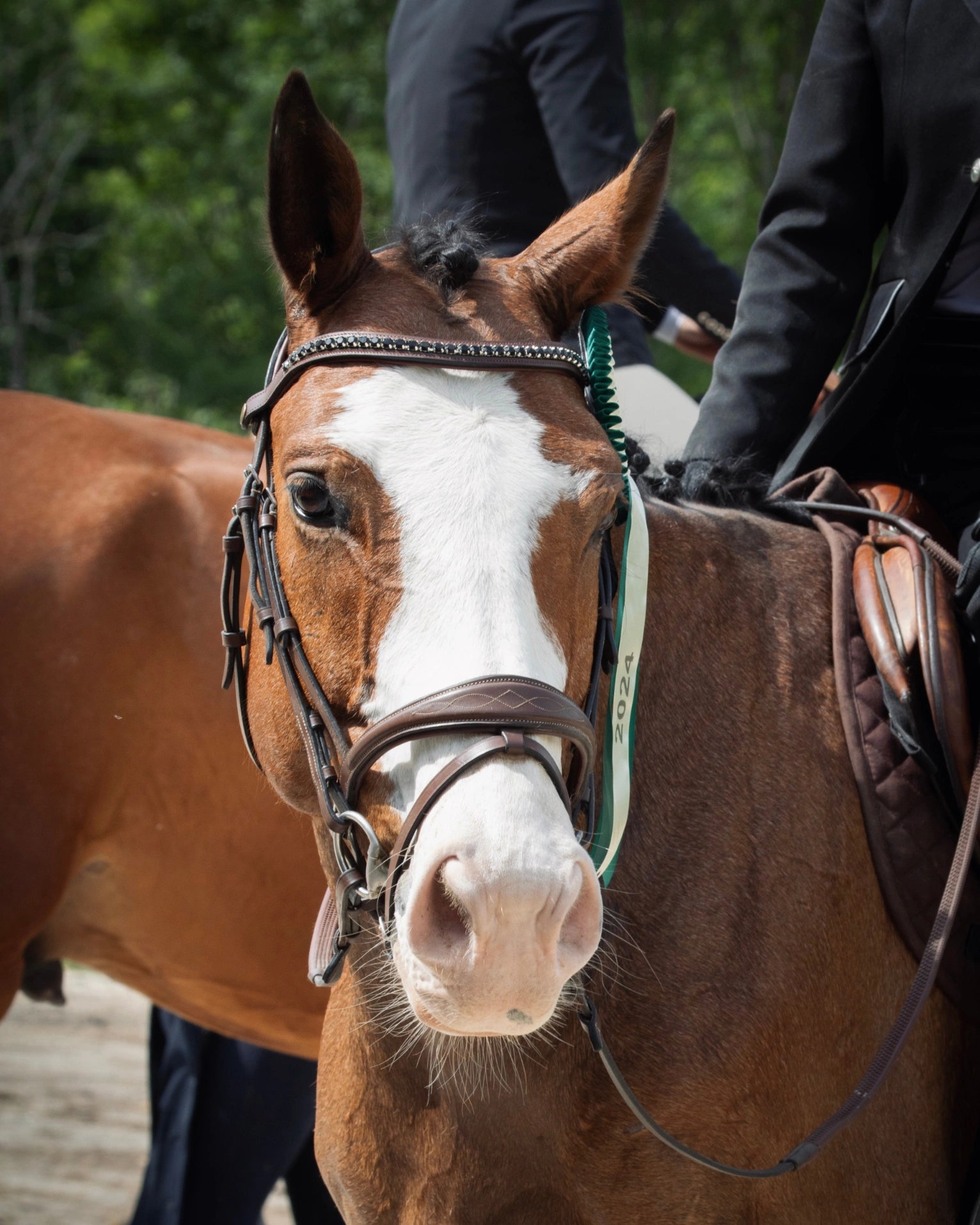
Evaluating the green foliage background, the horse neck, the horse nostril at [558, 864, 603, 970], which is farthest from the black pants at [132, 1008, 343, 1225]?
the green foliage background

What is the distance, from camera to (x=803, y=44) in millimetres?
14195

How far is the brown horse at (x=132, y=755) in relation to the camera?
3162mm

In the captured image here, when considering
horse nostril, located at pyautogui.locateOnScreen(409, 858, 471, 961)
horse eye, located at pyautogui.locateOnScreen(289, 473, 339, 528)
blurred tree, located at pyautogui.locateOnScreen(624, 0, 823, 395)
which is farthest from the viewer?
blurred tree, located at pyautogui.locateOnScreen(624, 0, 823, 395)

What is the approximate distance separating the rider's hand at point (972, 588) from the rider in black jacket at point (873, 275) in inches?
13.6

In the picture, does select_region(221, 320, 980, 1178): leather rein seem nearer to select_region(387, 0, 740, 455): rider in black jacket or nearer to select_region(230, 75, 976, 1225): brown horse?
select_region(230, 75, 976, 1225): brown horse

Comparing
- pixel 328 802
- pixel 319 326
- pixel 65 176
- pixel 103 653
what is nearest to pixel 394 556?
pixel 328 802

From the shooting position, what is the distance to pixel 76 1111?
5.61 meters

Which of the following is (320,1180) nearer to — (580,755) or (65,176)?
(580,755)

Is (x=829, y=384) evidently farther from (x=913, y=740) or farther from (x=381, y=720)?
(x=381, y=720)

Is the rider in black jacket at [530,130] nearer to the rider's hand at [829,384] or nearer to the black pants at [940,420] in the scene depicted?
the rider's hand at [829,384]

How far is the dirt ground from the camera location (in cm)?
483

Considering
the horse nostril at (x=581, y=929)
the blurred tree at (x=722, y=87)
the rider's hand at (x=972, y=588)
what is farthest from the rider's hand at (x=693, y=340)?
the blurred tree at (x=722, y=87)

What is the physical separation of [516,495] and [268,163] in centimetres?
73

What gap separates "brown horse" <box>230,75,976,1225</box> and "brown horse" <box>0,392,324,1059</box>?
46.7 inches
